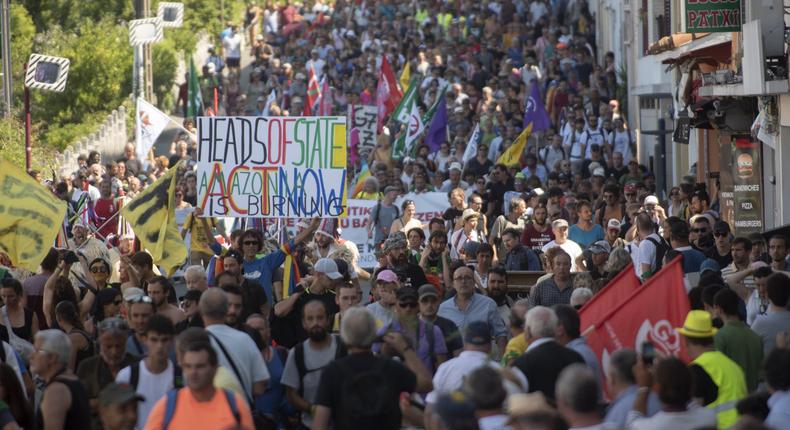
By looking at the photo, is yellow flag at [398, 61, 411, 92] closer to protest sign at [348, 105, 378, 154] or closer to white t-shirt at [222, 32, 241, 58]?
protest sign at [348, 105, 378, 154]

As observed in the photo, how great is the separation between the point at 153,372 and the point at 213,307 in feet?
1.96

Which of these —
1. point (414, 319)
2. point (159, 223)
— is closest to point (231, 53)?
point (159, 223)

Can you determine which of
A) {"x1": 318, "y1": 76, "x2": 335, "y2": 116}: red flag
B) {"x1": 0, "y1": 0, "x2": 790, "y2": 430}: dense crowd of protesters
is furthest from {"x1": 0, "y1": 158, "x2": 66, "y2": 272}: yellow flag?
{"x1": 318, "y1": 76, "x2": 335, "y2": 116}: red flag

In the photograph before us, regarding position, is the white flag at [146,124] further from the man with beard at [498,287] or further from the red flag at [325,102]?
the man with beard at [498,287]

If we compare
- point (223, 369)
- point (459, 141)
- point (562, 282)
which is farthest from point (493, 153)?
point (223, 369)

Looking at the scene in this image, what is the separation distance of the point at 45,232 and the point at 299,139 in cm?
376

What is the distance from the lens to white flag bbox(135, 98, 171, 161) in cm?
3050

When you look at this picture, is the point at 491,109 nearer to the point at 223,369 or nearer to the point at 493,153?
the point at 493,153

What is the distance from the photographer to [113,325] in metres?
10.4

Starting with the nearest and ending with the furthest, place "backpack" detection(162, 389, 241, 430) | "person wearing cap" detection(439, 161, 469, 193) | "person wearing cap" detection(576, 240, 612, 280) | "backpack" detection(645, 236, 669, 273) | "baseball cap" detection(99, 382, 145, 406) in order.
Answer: "backpack" detection(162, 389, 241, 430) → "baseball cap" detection(99, 382, 145, 406) → "person wearing cap" detection(576, 240, 612, 280) → "backpack" detection(645, 236, 669, 273) → "person wearing cap" detection(439, 161, 469, 193)

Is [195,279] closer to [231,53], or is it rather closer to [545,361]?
[545,361]

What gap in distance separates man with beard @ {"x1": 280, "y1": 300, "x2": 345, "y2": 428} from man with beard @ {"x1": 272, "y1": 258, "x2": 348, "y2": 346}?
2.01 meters

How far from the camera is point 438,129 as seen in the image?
101 feet

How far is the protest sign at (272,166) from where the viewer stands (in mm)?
18000
